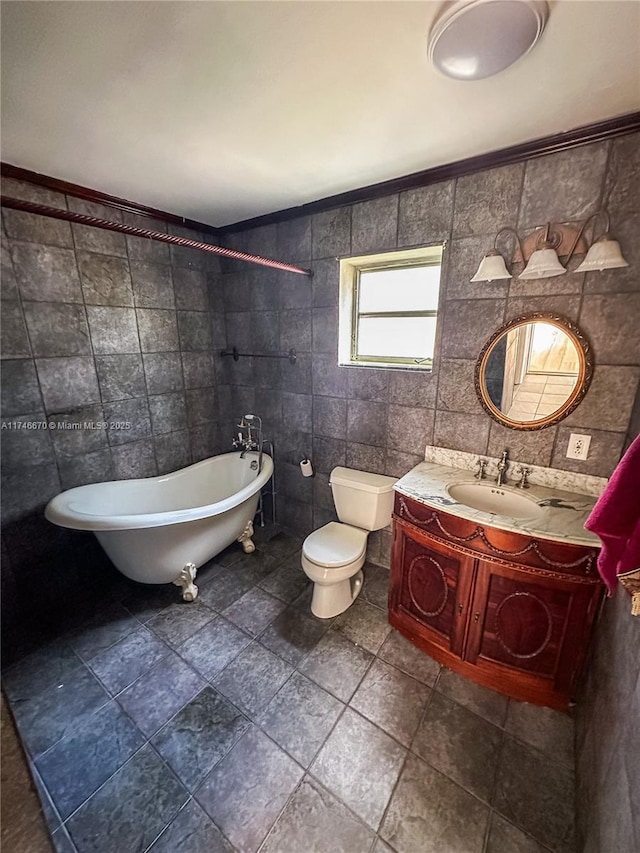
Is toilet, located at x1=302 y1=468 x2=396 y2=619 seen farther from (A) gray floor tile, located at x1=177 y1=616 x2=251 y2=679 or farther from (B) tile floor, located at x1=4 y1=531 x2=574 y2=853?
(A) gray floor tile, located at x1=177 y1=616 x2=251 y2=679

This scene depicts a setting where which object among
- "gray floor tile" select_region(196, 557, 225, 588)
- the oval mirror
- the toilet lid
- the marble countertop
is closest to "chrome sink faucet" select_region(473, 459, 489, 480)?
the marble countertop

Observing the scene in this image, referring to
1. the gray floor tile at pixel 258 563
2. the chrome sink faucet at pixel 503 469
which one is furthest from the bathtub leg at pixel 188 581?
the chrome sink faucet at pixel 503 469

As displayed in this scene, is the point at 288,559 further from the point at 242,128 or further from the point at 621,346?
the point at 242,128

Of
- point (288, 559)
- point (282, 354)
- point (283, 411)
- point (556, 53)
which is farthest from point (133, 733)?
point (556, 53)

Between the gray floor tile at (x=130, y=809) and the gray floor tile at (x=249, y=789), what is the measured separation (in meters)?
0.12

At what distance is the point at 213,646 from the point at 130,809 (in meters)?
0.67

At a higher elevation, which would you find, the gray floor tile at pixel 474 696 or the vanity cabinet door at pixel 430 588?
the vanity cabinet door at pixel 430 588

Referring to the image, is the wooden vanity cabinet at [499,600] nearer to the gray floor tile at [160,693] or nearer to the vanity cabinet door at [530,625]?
the vanity cabinet door at [530,625]

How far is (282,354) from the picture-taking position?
8.39 feet

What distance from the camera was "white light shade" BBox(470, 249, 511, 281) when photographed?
1600mm

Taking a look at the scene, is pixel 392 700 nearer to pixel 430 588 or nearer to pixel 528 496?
pixel 430 588

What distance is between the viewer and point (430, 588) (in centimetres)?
171

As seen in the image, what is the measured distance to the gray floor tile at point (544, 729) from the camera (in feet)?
4.51

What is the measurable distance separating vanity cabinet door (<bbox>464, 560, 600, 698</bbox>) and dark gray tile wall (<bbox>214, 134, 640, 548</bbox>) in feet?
2.01
